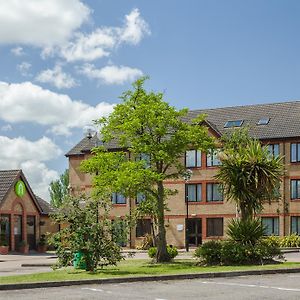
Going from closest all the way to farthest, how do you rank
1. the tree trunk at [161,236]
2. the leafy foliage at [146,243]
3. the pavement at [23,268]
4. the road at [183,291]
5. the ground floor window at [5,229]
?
1. the road at [183,291]
2. the pavement at [23,268]
3. the tree trunk at [161,236]
4. the ground floor window at [5,229]
5. the leafy foliage at [146,243]

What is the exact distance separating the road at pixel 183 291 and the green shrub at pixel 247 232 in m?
6.68

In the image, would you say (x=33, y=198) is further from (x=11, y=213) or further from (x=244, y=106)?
(x=244, y=106)

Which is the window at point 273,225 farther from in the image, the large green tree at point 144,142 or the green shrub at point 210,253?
the green shrub at point 210,253

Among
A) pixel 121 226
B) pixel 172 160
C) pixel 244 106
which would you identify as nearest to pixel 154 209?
pixel 172 160

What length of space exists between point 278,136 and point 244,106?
6331 millimetres

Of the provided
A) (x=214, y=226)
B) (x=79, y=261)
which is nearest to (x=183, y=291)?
(x=79, y=261)

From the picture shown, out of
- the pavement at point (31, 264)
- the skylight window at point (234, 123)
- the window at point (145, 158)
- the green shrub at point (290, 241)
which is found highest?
the skylight window at point (234, 123)

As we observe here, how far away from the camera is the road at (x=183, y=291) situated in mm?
15555

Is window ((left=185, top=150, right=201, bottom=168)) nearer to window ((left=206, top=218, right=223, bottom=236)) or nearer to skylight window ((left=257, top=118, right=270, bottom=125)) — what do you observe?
window ((left=206, top=218, right=223, bottom=236))

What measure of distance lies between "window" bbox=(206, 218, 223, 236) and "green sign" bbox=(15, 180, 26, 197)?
48.7ft

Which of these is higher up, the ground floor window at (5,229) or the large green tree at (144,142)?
the large green tree at (144,142)

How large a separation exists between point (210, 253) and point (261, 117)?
30.0 metres

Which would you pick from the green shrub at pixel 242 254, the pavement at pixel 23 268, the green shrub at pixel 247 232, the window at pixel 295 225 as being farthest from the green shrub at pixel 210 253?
the window at pixel 295 225

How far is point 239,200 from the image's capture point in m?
29.2
